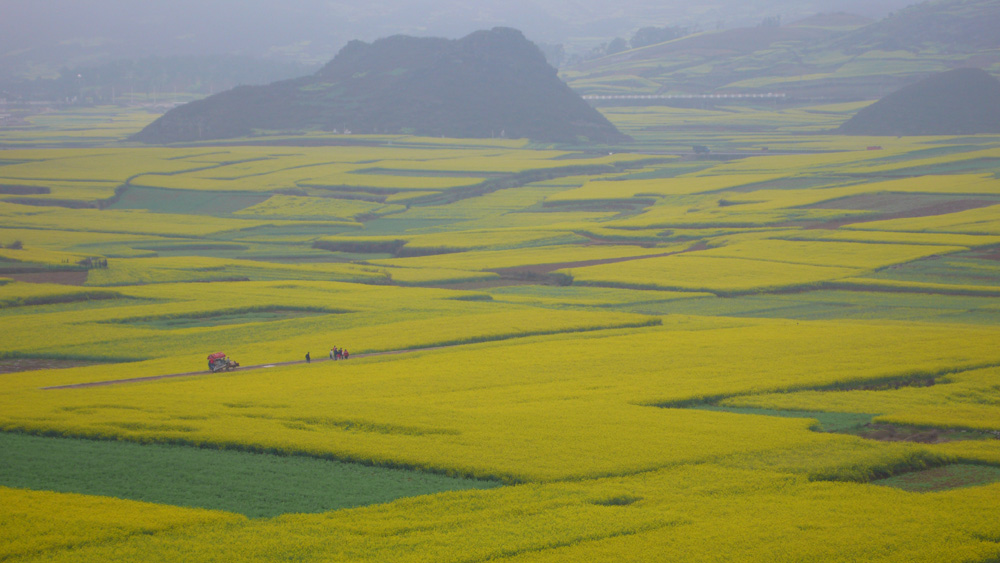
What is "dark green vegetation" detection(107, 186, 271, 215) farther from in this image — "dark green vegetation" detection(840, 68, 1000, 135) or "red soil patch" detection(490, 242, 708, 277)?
"dark green vegetation" detection(840, 68, 1000, 135)

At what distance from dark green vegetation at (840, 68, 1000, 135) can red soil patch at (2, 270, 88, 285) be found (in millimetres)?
110209

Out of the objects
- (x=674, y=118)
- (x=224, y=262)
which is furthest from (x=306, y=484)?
(x=674, y=118)

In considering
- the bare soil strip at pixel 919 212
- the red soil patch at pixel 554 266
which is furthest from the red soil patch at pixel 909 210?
the red soil patch at pixel 554 266

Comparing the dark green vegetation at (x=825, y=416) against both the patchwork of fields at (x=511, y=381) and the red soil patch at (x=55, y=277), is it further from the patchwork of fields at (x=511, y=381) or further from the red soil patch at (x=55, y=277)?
the red soil patch at (x=55, y=277)

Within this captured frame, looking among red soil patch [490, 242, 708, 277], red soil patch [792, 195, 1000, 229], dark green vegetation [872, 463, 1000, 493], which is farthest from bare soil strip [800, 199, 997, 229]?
dark green vegetation [872, 463, 1000, 493]

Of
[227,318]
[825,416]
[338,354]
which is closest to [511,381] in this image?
[338,354]

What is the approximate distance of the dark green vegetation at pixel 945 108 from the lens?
4958 inches

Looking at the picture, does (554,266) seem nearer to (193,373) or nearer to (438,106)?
(193,373)

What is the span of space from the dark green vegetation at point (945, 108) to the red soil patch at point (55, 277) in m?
110

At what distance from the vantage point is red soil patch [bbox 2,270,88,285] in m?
51.2

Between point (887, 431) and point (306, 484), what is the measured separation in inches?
599

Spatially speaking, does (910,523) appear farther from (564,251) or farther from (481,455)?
(564,251)

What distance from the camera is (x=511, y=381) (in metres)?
31.0

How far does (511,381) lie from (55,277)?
3324cm
